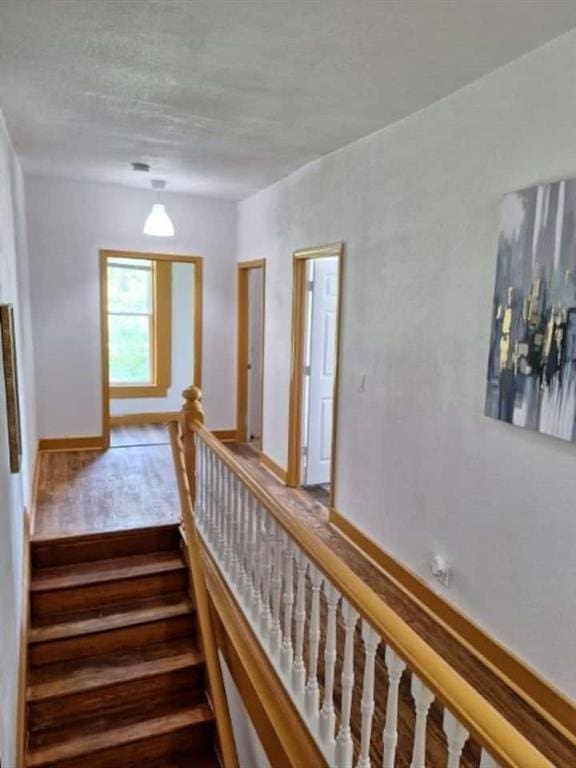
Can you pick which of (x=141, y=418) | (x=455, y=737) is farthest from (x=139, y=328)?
(x=455, y=737)

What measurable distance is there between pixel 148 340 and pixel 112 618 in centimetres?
404

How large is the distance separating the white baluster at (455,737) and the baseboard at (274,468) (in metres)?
3.45

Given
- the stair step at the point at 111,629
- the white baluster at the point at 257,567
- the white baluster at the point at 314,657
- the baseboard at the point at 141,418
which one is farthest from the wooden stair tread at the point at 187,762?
the baseboard at the point at 141,418

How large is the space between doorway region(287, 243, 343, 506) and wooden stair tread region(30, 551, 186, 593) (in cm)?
136

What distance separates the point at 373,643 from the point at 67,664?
7.44ft

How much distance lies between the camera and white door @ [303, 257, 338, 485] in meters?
4.45

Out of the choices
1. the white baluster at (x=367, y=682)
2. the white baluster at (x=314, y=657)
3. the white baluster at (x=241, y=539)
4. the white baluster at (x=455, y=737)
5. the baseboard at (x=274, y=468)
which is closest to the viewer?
the white baluster at (x=455, y=737)

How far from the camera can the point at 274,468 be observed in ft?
16.2

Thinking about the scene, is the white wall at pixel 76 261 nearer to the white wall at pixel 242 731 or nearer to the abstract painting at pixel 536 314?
the white wall at pixel 242 731

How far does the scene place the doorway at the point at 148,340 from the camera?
21.3ft

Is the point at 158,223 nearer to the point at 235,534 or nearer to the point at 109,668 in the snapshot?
the point at 235,534

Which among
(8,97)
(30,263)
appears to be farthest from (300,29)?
(30,263)

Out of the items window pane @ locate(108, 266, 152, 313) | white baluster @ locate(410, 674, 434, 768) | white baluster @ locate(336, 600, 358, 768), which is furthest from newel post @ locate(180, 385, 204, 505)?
window pane @ locate(108, 266, 152, 313)

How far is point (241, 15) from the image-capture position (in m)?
1.89
